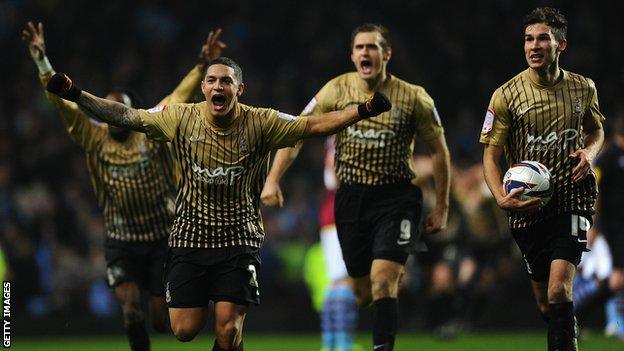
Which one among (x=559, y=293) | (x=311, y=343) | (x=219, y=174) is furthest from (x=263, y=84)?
(x=559, y=293)

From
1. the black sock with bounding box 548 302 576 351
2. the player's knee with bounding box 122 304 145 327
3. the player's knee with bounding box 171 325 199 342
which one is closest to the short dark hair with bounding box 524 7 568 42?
the black sock with bounding box 548 302 576 351

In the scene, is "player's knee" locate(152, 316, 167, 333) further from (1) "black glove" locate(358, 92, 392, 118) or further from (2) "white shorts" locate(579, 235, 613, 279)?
(2) "white shorts" locate(579, 235, 613, 279)

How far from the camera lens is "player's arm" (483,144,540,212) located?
7.57m

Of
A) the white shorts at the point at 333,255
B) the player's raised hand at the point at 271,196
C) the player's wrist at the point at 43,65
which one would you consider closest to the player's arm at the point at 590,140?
the player's raised hand at the point at 271,196

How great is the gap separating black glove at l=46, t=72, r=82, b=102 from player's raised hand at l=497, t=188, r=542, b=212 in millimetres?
2751

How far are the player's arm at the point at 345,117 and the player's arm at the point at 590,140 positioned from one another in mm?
1338

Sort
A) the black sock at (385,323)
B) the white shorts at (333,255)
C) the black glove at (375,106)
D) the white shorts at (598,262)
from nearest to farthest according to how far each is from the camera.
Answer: the black glove at (375,106)
the black sock at (385,323)
the white shorts at (598,262)
the white shorts at (333,255)

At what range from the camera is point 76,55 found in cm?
1861

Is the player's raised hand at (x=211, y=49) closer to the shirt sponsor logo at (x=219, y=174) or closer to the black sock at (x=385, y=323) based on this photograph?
the shirt sponsor logo at (x=219, y=174)

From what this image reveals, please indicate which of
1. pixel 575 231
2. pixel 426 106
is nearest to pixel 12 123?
pixel 426 106

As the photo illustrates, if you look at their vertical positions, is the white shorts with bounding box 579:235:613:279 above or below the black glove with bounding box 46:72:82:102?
below

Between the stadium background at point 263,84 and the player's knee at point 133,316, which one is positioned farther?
the stadium background at point 263,84

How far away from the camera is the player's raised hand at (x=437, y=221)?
29.7 ft

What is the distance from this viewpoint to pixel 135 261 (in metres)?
9.58
